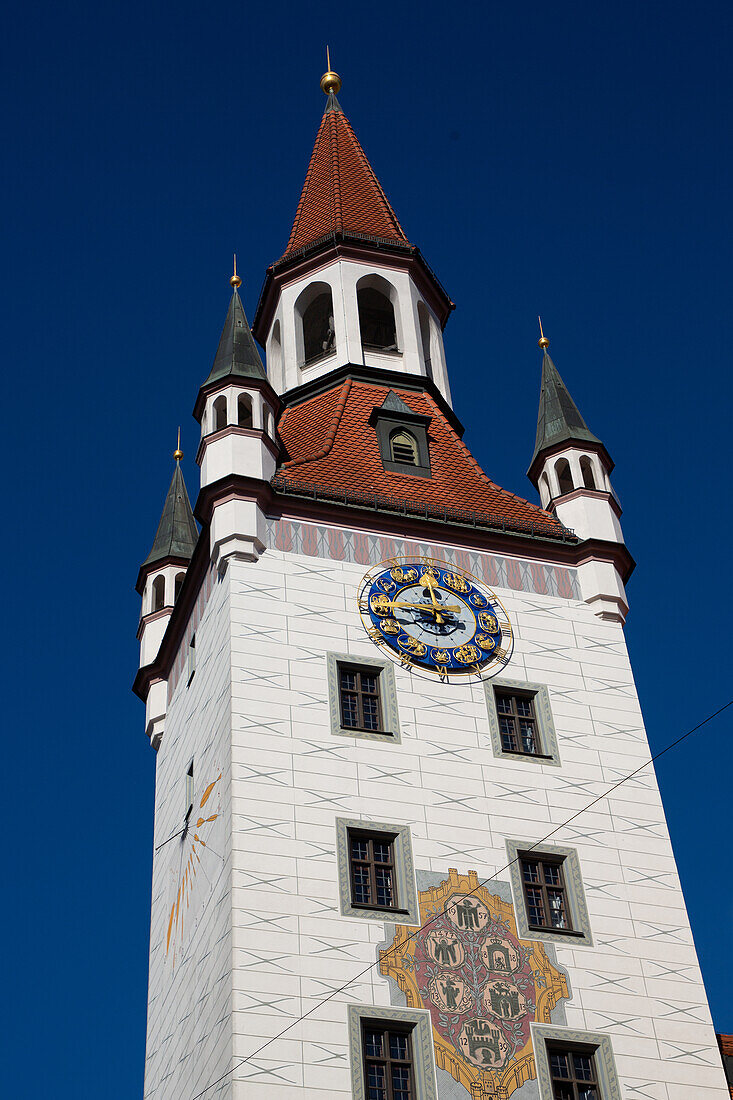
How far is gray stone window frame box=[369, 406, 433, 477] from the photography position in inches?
1122

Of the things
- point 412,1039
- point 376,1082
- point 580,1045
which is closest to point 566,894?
point 580,1045

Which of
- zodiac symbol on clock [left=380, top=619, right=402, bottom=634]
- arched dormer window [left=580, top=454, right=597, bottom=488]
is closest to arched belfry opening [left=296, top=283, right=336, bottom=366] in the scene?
arched dormer window [left=580, top=454, right=597, bottom=488]

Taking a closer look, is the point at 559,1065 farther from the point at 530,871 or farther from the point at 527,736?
the point at 527,736

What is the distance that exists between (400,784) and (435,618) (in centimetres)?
328

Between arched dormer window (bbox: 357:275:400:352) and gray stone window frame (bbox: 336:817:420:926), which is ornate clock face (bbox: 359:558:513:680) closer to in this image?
gray stone window frame (bbox: 336:817:420:926)

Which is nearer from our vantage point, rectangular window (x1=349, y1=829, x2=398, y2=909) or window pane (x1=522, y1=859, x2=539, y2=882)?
rectangular window (x1=349, y1=829, x2=398, y2=909)

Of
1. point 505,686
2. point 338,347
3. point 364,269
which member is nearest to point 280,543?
point 505,686

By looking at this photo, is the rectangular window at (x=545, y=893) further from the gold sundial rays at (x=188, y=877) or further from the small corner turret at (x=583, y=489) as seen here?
the small corner turret at (x=583, y=489)

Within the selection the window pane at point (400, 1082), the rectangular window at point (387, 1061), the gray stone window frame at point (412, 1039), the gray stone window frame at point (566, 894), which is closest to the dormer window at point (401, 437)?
the gray stone window frame at point (566, 894)

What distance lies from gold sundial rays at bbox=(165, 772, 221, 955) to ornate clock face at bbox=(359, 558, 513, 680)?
130 inches

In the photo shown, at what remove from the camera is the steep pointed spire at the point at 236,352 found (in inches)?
1087

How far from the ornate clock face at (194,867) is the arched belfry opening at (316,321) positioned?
37.8ft

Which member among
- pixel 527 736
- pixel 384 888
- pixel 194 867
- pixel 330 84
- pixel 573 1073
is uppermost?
pixel 330 84

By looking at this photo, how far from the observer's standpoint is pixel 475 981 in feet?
67.5
